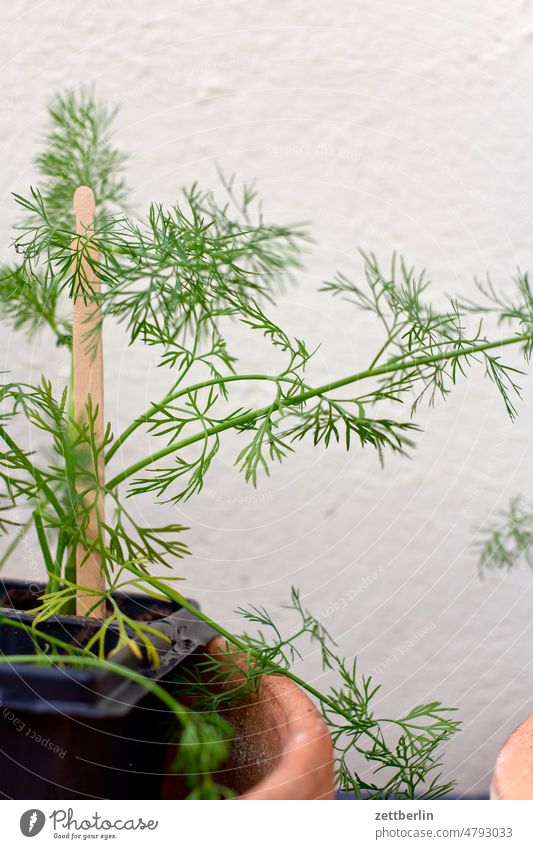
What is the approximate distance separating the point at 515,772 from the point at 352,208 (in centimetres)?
39

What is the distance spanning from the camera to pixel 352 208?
23.1 inches

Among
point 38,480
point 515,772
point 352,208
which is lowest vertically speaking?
point 515,772

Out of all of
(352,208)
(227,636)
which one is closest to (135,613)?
(227,636)

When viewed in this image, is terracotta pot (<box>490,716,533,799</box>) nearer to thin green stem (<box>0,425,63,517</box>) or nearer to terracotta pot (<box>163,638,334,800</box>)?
terracotta pot (<box>163,638,334,800</box>)

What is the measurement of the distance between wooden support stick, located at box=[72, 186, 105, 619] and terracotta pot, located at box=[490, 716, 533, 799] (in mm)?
191

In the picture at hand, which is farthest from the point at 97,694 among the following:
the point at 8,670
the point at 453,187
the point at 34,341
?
the point at 453,187

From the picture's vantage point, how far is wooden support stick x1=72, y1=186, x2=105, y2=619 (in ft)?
1.25

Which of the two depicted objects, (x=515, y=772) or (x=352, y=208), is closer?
(x=515, y=772)

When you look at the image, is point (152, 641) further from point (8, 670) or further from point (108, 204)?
point (108, 204)

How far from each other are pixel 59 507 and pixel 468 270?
36 centimetres

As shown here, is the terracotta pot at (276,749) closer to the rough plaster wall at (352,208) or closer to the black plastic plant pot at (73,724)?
the black plastic plant pot at (73,724)

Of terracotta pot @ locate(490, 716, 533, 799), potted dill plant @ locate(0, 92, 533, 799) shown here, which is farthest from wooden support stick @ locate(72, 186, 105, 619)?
terracotta pot @ locate(490, 716, 533, 799)

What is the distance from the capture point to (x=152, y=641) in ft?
1.21

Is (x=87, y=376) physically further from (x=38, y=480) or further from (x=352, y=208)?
(x=352, y=208)
